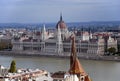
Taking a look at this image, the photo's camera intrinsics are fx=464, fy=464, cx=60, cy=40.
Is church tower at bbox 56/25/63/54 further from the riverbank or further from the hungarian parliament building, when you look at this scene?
the riverbank

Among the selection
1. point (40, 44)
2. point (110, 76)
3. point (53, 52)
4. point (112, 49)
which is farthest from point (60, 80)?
point (40, 44)

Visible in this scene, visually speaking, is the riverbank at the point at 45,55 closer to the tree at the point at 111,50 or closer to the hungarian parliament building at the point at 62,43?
the hungarian parliament building at the point at 62,43

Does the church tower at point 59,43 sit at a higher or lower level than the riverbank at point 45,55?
higher

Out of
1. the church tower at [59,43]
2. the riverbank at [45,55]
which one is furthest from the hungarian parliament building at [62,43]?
the riverbank at [45,55]

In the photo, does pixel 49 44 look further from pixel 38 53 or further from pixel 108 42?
pixel 108 42

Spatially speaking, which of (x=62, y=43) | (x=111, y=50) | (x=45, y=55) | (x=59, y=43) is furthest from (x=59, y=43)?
(x=111, y=50)

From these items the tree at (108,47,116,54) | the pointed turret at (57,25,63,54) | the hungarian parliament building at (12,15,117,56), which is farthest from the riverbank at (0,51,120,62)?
the tree at (108,47,116,54)

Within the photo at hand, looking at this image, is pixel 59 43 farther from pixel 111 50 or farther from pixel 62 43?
pixel 111 50

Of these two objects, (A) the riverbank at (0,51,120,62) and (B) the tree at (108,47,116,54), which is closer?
(A) the riverbank at (0,51,120,62)

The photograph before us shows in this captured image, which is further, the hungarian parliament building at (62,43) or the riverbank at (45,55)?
the hungarian parliament building at (62,43)
